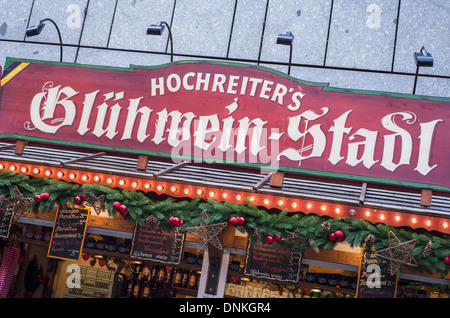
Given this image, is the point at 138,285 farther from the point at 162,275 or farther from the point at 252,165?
the point at 252,165

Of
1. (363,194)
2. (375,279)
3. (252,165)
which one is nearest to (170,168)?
(252,165)

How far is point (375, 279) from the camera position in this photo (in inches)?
269

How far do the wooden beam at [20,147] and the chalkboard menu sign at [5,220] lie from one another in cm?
87

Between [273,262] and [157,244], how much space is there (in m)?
1.67

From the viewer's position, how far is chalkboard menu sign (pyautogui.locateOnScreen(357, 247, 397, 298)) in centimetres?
680

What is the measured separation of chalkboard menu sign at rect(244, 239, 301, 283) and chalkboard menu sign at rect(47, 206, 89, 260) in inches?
98.7

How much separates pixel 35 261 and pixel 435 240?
724 centimetres

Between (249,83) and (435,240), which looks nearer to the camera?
(435,240)

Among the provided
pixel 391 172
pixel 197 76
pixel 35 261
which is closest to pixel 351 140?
pixel 391 172

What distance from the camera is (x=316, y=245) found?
6.55 m

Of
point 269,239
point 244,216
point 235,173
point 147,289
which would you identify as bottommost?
point 147,289

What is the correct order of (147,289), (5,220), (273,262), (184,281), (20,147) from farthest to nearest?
1. (147,289)
2. (184,281)
3. (20,147)
4. (5,220)
5. (273,262)
